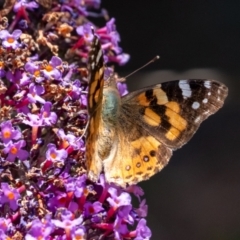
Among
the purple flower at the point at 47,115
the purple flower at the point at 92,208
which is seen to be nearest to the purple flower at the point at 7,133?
the purple flower at the point at 47,115

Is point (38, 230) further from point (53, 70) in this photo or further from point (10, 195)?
point (53, 70)

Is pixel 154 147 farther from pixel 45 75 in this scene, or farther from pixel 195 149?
pixel 195 149

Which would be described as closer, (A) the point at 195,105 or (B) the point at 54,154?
(B) the point at 54,154

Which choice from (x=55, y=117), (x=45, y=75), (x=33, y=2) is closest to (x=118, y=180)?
(x=55, y=117)

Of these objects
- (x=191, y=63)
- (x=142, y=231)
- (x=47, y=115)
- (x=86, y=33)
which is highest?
(x=86, y=33)

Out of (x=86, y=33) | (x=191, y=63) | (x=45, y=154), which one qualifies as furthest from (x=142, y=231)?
(x=191, y=63)

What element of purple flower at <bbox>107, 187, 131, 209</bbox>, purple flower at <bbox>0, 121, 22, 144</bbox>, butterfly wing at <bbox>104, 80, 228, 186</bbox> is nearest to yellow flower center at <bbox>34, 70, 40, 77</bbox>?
purple flower at <bbox>0, 121, 22, 144</bbox>
